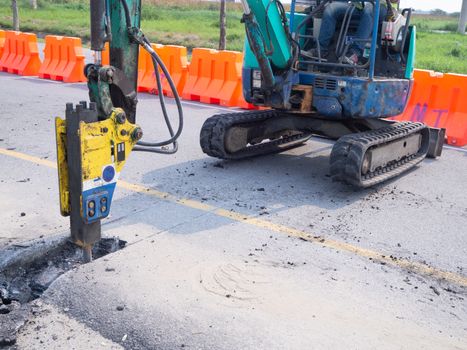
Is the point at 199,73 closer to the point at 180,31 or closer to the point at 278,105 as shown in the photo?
the point at 278,105

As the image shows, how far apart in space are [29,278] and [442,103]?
773 cm

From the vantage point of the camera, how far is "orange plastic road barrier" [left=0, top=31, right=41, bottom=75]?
15734 mm

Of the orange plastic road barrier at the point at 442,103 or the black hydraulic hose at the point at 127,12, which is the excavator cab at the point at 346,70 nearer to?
the orange plastic road barrier at the point at 442,103

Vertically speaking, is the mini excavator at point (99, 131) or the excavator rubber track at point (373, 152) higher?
the mini excavator at point (99, 131)

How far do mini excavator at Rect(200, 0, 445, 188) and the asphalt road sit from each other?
1.19ft

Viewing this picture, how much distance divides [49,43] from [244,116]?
29.7ft

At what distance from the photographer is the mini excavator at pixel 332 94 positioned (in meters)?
7.12

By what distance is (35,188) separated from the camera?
268 inches

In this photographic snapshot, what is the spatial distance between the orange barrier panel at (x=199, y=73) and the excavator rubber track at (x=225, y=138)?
13.3 ft

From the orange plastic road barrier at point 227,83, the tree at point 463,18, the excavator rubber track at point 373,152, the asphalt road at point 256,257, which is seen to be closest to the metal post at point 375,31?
the excavator rubber track at point 373,152

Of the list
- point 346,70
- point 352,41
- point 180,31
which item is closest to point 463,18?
point 180,31

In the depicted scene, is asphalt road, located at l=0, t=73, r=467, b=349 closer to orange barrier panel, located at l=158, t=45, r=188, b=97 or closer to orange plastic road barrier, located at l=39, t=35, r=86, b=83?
orange barrier panel, located at l=158, t=45, r=188, b=97

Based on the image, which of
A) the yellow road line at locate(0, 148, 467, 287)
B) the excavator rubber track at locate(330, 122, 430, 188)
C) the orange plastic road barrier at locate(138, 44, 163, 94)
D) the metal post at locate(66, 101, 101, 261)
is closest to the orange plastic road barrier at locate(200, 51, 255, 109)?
the orange plastic road barrier at locate(138, 44, 163, 94)

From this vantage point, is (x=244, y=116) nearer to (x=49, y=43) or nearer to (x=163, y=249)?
(x=163, y=249)
